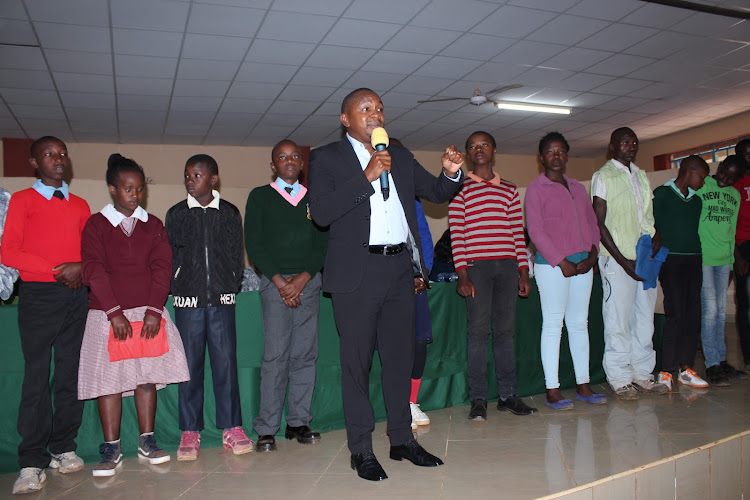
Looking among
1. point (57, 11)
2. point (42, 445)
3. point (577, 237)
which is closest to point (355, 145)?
point (577, 237)

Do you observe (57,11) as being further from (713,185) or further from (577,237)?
(713,185)

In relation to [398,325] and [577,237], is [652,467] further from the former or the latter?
[577,237]

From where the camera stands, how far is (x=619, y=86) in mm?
7535

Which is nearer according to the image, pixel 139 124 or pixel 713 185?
pixel 713 185

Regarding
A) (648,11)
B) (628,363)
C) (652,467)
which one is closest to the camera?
(652,467)

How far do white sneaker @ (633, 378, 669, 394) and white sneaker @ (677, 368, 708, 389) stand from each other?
293 millimetres

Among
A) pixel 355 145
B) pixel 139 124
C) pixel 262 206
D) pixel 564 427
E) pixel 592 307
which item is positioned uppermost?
pixel 139 124

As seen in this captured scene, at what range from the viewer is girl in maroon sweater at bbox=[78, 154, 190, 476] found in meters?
2.59

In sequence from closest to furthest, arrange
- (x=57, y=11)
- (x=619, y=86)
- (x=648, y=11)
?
1. (x=57, y=11)
2. (x=648, y=11)
3. (x=619, y=86)

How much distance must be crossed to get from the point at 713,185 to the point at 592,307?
4.24 feet

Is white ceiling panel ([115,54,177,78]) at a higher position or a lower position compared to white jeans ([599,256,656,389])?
higher

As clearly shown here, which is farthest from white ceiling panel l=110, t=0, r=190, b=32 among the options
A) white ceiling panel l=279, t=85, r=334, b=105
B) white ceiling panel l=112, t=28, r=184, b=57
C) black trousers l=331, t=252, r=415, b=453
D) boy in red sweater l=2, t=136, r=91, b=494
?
black trousers l=331, t=252, r=415, b=453

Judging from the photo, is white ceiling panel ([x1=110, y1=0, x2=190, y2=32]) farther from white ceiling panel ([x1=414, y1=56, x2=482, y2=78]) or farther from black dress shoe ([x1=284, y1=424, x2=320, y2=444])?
A: black dress shoe ([x1=284, y1=424, x2=320, y2=444])

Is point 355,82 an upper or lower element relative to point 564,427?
upper
